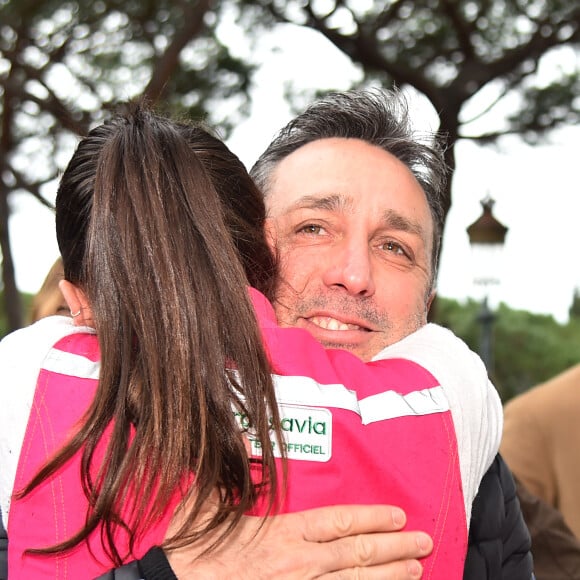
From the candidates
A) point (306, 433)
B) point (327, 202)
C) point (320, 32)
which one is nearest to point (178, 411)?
point (306, 433)

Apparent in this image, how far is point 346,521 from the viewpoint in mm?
1787

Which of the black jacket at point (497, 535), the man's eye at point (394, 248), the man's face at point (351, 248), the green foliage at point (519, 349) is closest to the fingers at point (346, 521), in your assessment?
the black jacket at point (497, 535)

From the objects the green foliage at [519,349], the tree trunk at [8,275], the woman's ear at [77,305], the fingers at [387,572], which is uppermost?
the green foliage at [519,349]

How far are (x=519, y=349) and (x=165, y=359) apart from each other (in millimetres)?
19468

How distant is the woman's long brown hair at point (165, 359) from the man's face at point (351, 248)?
0.73 m

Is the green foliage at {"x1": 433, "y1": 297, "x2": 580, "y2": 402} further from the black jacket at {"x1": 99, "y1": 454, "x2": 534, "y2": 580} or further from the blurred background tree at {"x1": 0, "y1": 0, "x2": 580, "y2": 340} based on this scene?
the black jacket at {"x1": 99, "y1": 454, "x2": 534, "y2": 580}

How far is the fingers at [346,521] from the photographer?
1781mm

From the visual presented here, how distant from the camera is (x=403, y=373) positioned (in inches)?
75.0

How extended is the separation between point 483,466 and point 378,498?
302mm

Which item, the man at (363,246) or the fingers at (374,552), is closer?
the fingers at (374,552)

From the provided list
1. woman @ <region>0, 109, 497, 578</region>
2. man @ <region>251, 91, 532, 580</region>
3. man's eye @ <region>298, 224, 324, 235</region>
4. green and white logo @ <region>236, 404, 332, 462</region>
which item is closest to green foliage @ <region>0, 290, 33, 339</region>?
man @ <region>251, 91, 532, 580</region>

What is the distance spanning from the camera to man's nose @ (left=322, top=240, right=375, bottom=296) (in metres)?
2.46

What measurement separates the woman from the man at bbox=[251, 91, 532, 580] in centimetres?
48

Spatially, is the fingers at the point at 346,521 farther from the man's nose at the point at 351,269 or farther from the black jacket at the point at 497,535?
the man's nose at the point at 351,269
